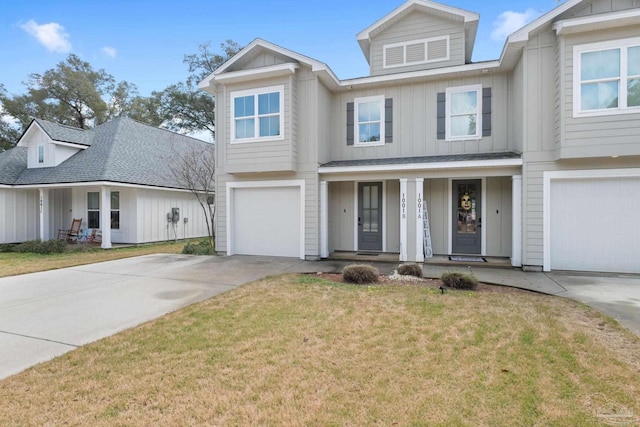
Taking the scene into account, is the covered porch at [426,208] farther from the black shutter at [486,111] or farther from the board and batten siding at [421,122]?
the black shutter at [486,111]

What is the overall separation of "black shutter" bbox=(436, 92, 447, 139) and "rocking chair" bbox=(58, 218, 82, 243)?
1597 cm

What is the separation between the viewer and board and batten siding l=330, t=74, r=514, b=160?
966 centimetres

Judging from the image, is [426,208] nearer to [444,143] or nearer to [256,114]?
[444,143]

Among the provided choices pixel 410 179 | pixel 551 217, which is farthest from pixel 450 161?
pixel 551 217

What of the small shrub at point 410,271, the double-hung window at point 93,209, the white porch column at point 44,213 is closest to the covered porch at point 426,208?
the small shrub at point 410,271

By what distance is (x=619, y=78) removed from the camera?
7332 mm

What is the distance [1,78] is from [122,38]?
14973 mm

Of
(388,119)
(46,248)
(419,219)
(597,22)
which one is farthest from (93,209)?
(597,22)

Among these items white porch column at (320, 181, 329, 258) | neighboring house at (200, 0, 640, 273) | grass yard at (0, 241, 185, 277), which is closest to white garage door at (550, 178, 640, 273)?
neighboring house at (200, 0, 640, 273)

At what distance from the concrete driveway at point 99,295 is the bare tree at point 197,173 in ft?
13.3

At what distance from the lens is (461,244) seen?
10.3 meters

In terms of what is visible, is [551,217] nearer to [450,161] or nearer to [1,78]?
[450,161]

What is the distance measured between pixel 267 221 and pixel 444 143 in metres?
6.08

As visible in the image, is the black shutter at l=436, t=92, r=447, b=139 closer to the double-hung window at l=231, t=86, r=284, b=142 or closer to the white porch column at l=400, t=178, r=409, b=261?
the white porch column at l=400, t=178, r=409, b=261
